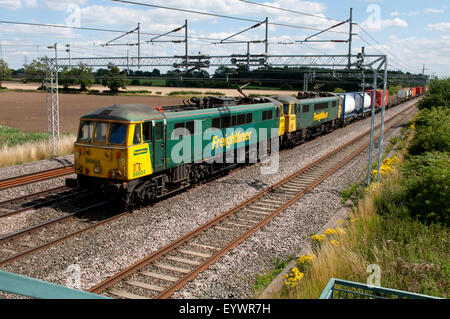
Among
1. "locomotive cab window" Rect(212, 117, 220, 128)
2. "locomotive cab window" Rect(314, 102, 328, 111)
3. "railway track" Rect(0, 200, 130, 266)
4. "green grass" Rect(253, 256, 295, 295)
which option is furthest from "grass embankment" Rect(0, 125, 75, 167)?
"locomotive cab window" Rect(314, 102, 328, 111)

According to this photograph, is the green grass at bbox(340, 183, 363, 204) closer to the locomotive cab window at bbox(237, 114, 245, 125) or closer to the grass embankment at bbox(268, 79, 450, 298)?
the grass embankment at bbox(268, 79, 450, 298)

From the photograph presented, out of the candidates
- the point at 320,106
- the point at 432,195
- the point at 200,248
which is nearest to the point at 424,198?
the point at 432,195

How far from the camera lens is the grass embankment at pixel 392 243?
7.10 metres

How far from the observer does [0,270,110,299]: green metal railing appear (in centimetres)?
252

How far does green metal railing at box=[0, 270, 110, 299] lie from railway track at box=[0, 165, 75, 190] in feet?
45.6

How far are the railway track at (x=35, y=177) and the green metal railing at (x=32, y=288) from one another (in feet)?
45.6

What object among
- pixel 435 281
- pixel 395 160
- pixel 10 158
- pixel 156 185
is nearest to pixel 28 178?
pixel 10 158

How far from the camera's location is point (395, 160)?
18.2m

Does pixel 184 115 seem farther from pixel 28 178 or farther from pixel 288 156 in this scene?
pixel 288 156

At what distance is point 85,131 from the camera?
41.7ft

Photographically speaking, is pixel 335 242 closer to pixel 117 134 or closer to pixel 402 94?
pixel 117 134

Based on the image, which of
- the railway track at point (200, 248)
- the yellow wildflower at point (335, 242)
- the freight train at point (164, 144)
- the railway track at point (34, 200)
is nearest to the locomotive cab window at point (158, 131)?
the freight train at point (164, 144)

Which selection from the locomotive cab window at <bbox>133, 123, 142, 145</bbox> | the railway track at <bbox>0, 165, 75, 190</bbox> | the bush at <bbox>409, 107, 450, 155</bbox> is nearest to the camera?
the locomotive cab window at <bbox>133, 123, 142, 145</bbox>

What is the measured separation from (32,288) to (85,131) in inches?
424
